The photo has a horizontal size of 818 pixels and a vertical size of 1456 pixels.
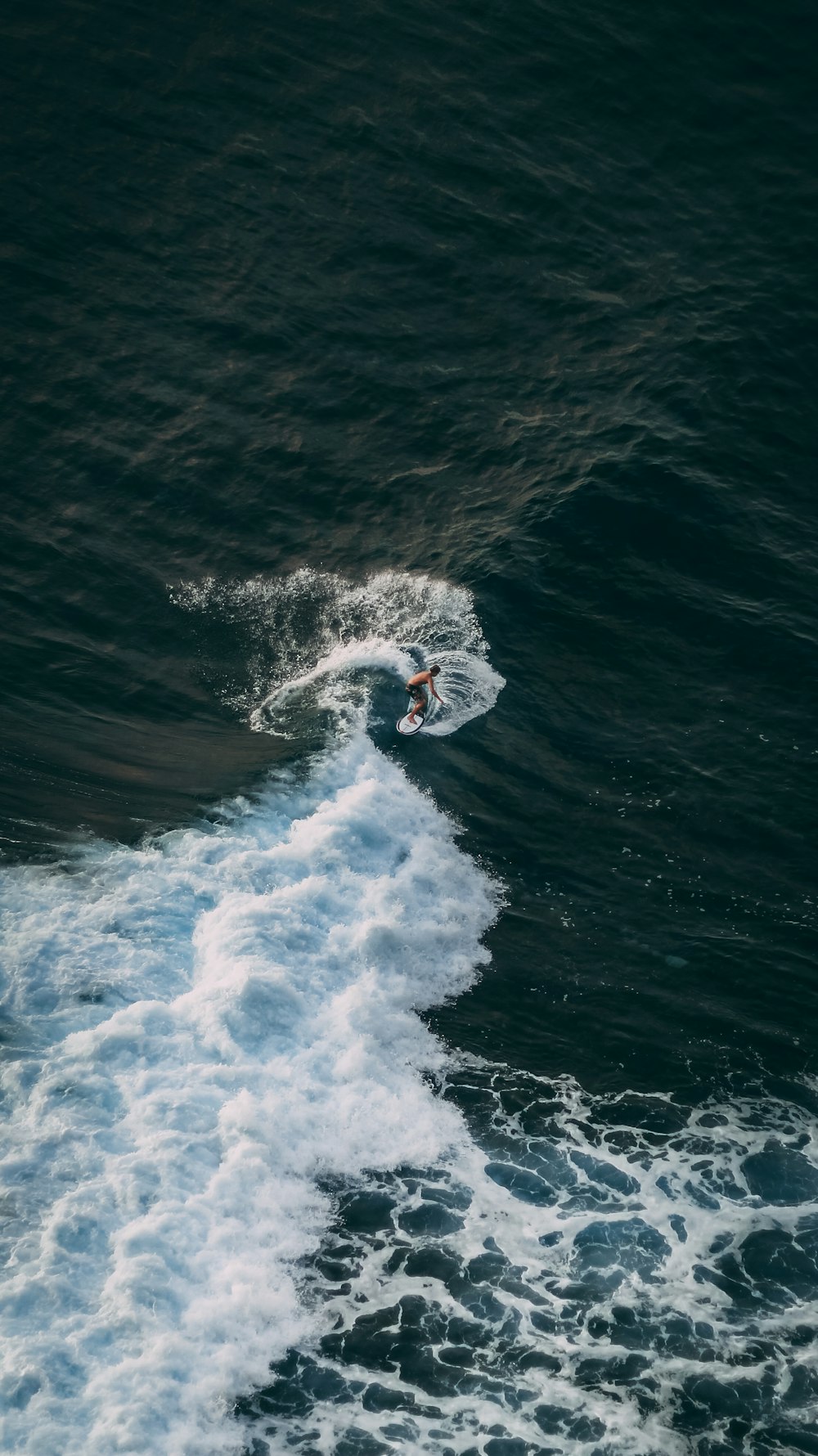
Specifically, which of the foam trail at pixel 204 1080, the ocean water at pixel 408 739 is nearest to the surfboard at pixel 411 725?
the ocean water at pixel 408 739

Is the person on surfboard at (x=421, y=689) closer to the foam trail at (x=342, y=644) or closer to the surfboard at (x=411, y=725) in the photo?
the surfboard at (x=411, y=725)

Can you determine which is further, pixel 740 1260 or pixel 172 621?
pixel 172 621

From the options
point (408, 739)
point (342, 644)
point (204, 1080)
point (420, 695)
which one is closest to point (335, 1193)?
point (204, 1080)

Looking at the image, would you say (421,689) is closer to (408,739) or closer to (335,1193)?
(408,739)

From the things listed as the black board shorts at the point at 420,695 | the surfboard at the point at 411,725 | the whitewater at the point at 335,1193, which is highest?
the black board shorts at the point at 420,695

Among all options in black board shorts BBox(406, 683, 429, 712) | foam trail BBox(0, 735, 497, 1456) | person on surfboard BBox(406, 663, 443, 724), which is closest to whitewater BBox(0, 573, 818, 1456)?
foam trail BBox(0, 735, 497, 1456)

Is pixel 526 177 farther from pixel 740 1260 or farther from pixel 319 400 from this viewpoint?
pixel 740 1260

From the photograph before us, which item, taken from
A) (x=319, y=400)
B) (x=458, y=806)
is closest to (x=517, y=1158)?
(x=458, y=806)
